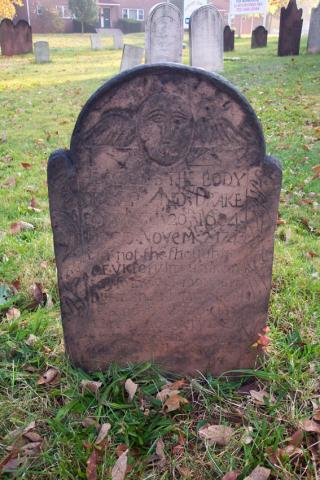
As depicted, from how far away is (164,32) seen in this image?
478 inches

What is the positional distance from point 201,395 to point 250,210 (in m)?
0.99

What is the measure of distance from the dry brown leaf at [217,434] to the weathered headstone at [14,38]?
20.9 m

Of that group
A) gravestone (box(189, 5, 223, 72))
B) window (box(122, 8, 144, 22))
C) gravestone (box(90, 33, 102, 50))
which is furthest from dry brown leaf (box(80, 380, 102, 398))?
window (box(122, 8, 144, 22))

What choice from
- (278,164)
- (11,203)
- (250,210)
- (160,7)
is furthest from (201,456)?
(160,7)

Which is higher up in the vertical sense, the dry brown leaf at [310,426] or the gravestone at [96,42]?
the gravestone at [96,42]

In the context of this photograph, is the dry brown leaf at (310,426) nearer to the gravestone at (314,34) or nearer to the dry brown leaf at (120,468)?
the dry brown leaf at (120,468)

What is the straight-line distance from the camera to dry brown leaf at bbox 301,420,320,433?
215 centimetres

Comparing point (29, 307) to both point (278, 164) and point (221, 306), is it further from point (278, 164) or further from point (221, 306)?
point (278, 164)

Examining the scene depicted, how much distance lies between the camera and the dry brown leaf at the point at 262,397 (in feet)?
7.58

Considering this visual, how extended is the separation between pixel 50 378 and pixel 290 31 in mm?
15764

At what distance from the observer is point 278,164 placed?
2.12 metres

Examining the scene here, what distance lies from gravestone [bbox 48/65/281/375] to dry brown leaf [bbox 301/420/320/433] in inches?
17.3

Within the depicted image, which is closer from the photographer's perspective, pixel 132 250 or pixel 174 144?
pixel 174 144

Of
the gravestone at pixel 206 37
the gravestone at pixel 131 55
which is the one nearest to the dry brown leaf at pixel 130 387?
the gravestone at pixel 206 37
